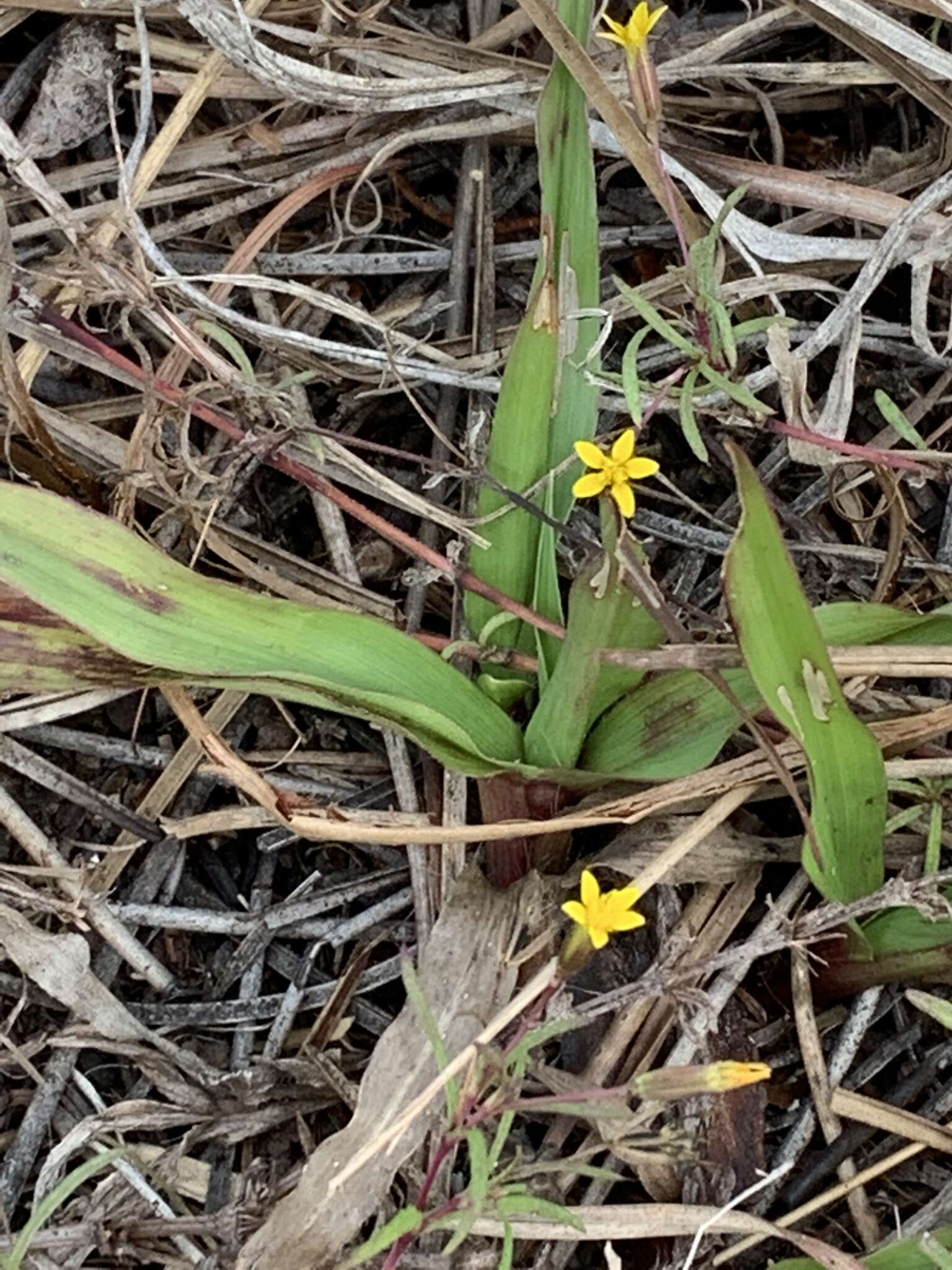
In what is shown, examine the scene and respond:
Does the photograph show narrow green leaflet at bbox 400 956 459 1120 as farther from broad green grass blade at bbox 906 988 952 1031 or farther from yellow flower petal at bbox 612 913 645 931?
broad green grass blade at bbox 906 988 952 1031

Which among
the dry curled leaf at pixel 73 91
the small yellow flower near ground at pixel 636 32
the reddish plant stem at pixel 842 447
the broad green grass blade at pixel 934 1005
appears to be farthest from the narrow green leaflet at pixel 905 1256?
the dry curled leaf at pixel 73 91

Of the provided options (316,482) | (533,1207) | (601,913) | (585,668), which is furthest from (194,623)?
(533,1207)

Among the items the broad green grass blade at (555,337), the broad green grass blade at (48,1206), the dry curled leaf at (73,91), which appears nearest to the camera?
the broad green grass blade at (48,1206)

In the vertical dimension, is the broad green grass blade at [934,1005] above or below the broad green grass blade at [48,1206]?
below

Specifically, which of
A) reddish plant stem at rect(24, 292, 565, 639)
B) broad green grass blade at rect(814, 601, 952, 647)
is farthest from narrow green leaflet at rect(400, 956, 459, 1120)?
broad green grass blade at rect(814, 601, 952, 647)

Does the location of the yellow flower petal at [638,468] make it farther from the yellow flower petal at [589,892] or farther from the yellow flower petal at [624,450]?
the yellow flower petal at [589,892]

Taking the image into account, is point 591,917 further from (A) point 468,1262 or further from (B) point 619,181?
(B) point 619,181

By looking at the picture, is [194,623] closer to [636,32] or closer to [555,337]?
[555,337]
